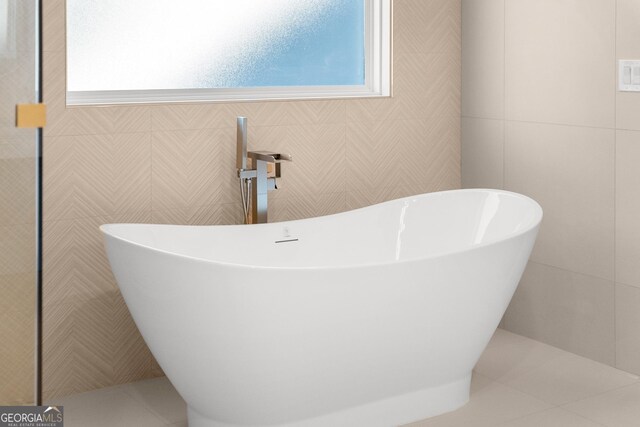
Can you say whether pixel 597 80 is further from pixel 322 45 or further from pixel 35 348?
pixel 35 348

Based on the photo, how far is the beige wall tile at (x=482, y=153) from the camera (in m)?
4.05

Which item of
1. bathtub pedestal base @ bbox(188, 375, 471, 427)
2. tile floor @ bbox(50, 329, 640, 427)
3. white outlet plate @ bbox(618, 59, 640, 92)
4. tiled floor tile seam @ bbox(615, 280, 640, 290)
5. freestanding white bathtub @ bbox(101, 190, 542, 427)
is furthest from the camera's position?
tiled floor tile seam @ bbox(615, 280, 640, 290)

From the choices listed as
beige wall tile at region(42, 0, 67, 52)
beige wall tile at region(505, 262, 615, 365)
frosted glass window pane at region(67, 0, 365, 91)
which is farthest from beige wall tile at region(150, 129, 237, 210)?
beige wall tile at region(505, 262, 615, 365)

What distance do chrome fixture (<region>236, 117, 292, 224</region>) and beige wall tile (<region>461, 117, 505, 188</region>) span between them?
116 cm

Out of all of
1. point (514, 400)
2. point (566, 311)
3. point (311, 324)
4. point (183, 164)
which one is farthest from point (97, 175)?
point (566, 311)

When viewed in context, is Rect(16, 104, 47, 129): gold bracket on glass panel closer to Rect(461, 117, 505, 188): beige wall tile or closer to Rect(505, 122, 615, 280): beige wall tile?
Rect(505, 122, 615, 280): beige wall tile

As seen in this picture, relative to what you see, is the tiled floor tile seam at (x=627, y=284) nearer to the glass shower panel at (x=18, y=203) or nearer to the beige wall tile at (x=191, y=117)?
the beige wall tile at (x=191, y=117)

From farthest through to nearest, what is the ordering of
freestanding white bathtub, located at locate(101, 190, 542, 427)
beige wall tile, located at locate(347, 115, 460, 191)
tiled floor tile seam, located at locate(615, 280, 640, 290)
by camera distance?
beige wall tile, located at locate(347, 115, 460, 191)
tiled floor tile seam, located at locate(615, 280, 640, 290)
freestanding white bathtub, located at locate(101, 190, 542, 427)

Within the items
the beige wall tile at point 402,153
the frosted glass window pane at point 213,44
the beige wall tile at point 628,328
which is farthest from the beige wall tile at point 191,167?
the beige wall tile at point 628,328

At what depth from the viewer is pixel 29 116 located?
175 cm

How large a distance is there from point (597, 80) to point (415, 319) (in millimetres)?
1455

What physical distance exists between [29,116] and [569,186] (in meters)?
2.59

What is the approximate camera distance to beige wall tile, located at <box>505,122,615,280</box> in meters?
3.51

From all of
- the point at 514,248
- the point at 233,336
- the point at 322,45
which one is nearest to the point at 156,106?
the point at 322,45
